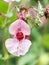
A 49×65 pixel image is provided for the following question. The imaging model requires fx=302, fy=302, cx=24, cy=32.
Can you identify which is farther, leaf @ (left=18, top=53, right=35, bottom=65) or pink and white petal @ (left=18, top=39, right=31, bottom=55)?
leaf @ (left=18, top=53, right=35, bottom=65)

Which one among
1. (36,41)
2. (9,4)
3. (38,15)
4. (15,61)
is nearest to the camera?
(38,15)

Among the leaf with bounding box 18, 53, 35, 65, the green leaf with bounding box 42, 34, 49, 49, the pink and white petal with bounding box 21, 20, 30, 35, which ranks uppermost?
the pink and white petal with bounding box 21, 20, 30, 35

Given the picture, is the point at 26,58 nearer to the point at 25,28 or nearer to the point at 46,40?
the point at 46,40

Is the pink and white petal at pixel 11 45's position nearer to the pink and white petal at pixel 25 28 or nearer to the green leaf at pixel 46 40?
the pink and white petal at pixel 25 28

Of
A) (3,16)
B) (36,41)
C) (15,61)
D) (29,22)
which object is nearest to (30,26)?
(29,22)

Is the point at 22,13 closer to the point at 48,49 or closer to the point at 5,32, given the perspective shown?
the point at 5,32

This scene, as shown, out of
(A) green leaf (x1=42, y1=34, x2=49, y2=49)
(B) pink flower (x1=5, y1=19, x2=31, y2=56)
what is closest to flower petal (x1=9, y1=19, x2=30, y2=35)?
(B) pink flower (x1=5, y1=19, x2=31, y2=56)

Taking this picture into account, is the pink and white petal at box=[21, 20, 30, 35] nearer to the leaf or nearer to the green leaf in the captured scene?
the leaf

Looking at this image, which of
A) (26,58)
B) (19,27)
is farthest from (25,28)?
(26,58)

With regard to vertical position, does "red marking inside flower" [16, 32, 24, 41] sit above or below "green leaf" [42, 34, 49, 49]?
above
